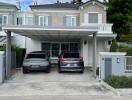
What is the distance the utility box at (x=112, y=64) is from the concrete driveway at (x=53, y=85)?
2.83 feet

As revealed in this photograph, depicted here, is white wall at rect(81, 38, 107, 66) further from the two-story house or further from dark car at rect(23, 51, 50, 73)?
dark car at rect(23, 51, 50, 73)

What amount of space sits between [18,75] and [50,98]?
10.1m

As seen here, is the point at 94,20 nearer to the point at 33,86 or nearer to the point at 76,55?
the point at 76,55

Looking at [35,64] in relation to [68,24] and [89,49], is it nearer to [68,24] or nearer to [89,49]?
[89,49]

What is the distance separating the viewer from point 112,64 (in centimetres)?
2370

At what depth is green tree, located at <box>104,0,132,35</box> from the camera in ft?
148

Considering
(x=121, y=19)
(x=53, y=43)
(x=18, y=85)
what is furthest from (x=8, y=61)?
(x=121, y=19)

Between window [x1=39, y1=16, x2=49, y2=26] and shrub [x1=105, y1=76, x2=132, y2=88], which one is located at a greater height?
window [x1=39, y1=16, x2=49, y2=26]

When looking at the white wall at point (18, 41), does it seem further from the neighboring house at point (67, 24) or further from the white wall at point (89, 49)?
the white wall at point (89, 49)

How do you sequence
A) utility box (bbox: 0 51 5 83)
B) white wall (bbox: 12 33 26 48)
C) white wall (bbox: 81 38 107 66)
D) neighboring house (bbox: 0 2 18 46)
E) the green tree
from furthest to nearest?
the green tree
neighboring house (bbox: 0 2 18 46)
white wall (bbox: 12 33 26 48)
white wall (bbox: 81 38 107 66)
utility box (bbox: 0 51 5 83)

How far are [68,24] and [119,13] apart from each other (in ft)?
21.7

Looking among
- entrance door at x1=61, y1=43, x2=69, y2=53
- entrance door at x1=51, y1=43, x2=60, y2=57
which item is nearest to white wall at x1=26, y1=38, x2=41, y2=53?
entrance door at x1=51, y1=43, x2=60, y2=57

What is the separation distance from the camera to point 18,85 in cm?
2188

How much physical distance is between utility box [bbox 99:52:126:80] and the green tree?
2133 centimetres
